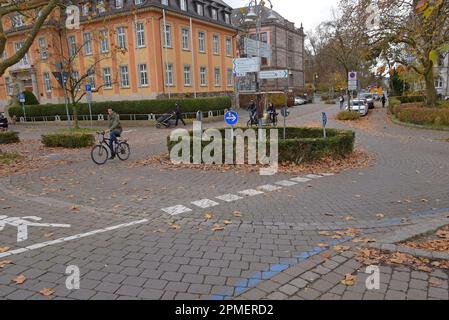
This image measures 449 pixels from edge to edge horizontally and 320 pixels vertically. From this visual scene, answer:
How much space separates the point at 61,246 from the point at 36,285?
3.70 ft

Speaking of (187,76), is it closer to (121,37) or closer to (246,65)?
(121,37)

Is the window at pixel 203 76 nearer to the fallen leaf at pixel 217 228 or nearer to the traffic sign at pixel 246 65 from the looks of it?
the traffic sign at pixel 246 65

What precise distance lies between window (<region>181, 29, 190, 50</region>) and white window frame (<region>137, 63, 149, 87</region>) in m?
5.17

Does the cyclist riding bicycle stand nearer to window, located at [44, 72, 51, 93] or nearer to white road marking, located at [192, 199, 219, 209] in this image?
white road marking, located at [192, 199, 219, 209]

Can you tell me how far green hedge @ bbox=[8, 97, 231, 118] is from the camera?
2973 centimetres

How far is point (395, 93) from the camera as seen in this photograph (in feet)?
168

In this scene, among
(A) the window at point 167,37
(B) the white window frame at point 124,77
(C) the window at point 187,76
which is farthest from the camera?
(C) the window at point 187,76

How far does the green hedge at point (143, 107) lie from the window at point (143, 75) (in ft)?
13.5

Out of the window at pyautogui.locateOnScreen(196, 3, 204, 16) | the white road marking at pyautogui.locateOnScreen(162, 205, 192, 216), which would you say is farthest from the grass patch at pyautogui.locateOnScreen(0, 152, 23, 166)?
the window at pyautogui.locateOnScreen(196, 3, 204, 16)

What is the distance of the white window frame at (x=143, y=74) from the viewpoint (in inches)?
1343

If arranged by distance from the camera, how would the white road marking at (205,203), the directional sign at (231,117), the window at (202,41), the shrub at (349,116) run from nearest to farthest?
the white road marking at (205,203) → the directional sign at (231,117) → the shrub at (349,116) → the window at (202,41)

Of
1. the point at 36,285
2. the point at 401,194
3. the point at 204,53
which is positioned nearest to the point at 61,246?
the point at 36,285

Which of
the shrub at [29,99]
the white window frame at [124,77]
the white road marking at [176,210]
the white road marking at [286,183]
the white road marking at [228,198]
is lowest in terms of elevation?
the white road marking at [286,183]

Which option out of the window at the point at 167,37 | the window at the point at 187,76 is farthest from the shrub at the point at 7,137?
the window at the point at 187,76
